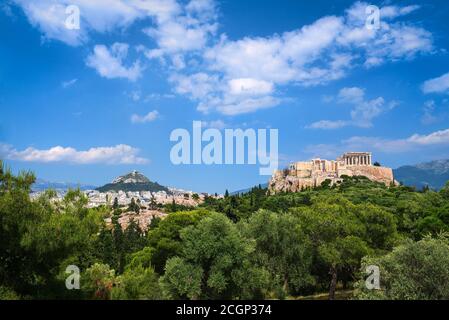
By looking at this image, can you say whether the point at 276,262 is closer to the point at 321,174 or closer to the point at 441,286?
the point at 441,286

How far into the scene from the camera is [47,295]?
1964cm

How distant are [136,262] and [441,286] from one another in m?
35.7

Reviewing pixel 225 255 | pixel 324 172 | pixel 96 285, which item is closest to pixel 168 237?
pixel 225 255

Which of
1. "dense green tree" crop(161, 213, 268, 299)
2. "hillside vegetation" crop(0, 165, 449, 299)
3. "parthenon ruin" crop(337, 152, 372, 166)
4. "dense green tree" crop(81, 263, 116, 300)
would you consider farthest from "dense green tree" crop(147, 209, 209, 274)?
"parthenon ruin" crop(337, 152, 372, 166)

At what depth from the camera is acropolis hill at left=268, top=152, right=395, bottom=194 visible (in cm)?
14588

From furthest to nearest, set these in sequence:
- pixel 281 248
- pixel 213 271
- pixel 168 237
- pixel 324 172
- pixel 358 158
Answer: pixel 358 158 → pixel 324 172 → pixel 168 237 → pixel 281 248 → pixel 213 271

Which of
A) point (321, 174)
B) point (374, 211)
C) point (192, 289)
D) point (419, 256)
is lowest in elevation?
point (192, 289)

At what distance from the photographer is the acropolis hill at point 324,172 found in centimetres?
14588

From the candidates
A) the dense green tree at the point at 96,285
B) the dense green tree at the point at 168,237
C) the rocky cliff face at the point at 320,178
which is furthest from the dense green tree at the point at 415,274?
the rocky cliff face at the point at 320,178

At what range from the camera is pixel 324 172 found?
155875mm

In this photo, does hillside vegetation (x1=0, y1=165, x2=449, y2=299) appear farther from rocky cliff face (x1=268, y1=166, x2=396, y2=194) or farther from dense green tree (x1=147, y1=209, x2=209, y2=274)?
rocky cliff face (x1=268, y1=166, x2=396, y2=194)

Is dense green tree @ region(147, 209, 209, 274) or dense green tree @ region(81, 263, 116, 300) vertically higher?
dense green tree @ region(147, 209, 209, 274)

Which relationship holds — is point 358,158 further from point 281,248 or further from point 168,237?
point 281,248
